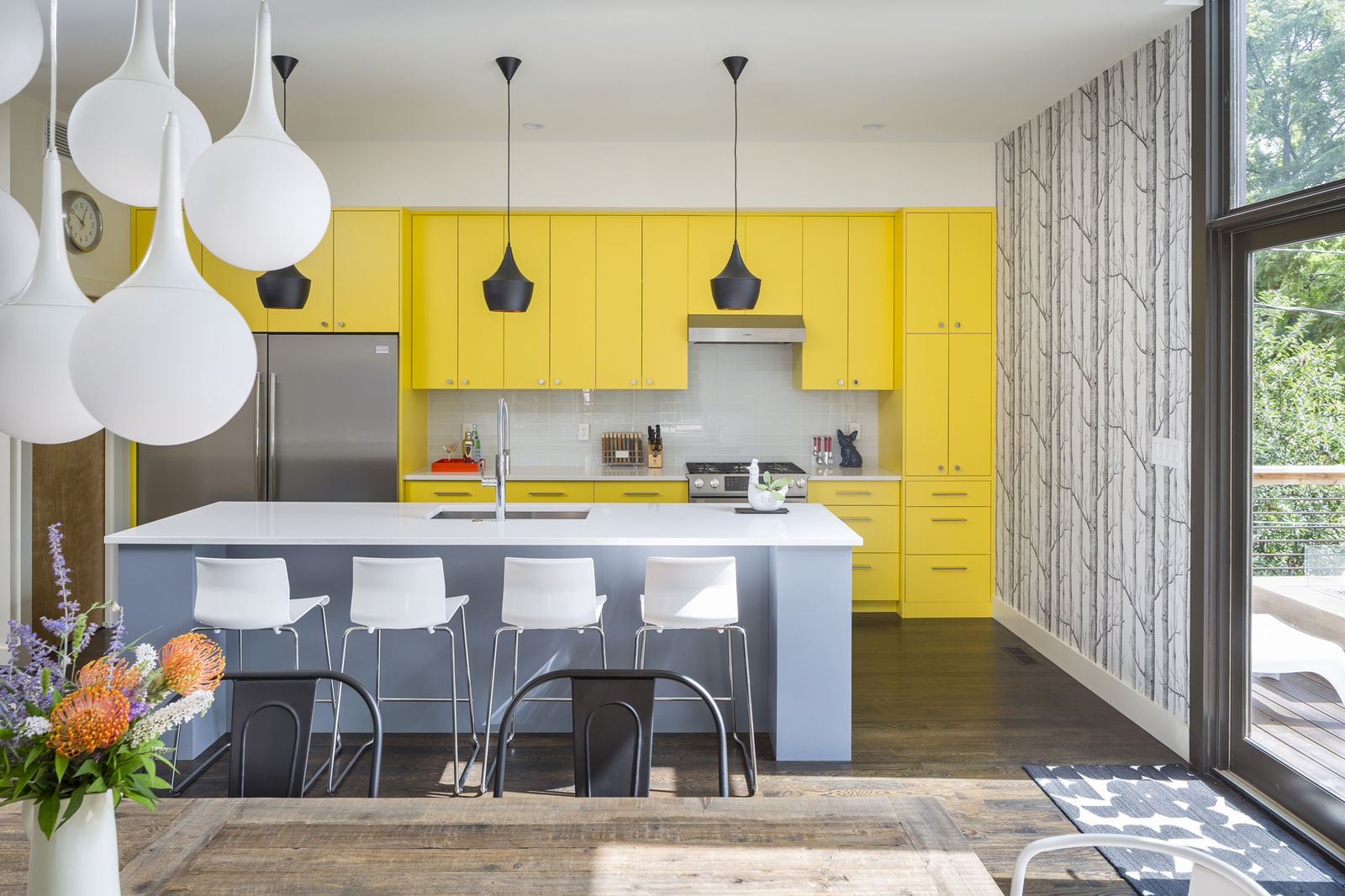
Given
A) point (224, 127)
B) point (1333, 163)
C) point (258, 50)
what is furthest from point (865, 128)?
point (258, 50)

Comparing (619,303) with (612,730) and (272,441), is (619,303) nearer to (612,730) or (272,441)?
(272,441)

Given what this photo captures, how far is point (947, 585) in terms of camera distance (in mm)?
5273

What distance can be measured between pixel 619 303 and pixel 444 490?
1.64 meters

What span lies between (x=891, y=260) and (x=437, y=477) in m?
3.22

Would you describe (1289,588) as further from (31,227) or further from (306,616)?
(306,616)

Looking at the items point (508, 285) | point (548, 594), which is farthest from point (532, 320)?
point (548, 594)

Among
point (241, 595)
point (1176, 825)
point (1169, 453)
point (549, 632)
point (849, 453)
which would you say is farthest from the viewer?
point (849, 453)

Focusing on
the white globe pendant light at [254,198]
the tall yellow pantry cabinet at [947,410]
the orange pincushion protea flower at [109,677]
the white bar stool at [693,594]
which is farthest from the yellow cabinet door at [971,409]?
the orange pincushion protea flower at [109,677]

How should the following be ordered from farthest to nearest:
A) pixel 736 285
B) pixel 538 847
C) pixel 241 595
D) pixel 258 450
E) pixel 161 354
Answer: pixel 258 450
pixel 736 285
pixel 241 595
pixel 538 847
pixel 161 354

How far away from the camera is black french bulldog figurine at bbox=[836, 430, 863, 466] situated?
575 cm

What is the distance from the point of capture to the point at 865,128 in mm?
4891

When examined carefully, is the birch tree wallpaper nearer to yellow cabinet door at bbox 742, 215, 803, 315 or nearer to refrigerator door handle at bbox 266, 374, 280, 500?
yellow cabinet door at bbox 742, 215, 803, 315

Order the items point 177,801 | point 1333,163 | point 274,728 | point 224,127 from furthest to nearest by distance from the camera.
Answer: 1. point 224,127
2. point 1333,163
3. point 274,728
4. point 177,801

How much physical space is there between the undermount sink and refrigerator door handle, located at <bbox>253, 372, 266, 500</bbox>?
1.91m
